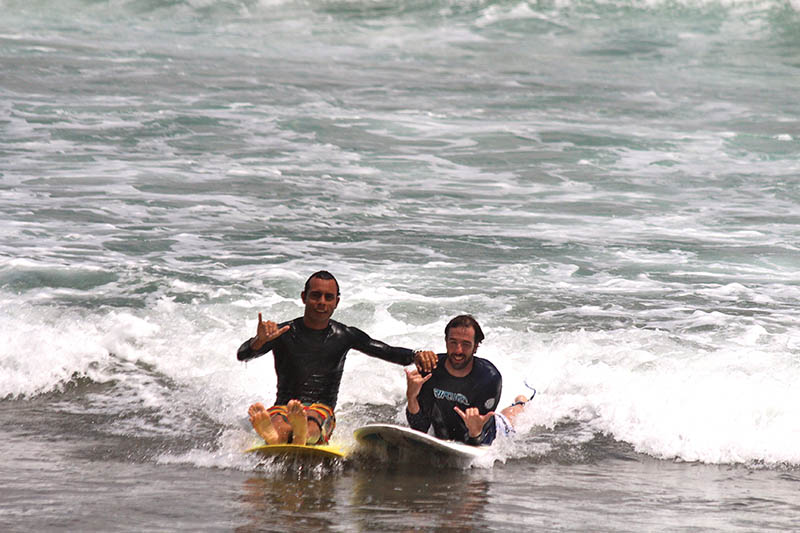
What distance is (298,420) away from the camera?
20.0 ft

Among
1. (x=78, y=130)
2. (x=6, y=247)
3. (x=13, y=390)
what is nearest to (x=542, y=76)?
(x=78, y=130)

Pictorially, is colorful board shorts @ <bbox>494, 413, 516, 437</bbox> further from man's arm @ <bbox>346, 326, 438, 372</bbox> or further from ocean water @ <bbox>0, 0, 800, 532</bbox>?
man's arm @ <bbox>346, 326, 438, 372</bbox>

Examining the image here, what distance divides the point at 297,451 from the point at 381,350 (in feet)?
3.11

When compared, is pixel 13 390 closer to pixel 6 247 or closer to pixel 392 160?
pixel 6 247

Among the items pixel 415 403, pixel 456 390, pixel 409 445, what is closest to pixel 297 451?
pixel 409 445

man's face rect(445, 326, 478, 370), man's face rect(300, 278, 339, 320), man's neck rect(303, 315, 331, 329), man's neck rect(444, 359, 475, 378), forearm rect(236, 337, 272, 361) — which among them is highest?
man's face rect(300, 278, 339, 320)

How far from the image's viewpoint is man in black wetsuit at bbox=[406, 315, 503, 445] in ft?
20.7

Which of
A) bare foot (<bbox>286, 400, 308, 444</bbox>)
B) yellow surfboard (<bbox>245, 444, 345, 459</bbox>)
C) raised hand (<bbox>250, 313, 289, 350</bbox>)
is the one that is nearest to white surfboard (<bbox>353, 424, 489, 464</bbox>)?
yellow surfboard (<bbox>245, 444, 345, 459</bbox>)

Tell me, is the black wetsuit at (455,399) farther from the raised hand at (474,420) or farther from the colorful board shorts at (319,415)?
the colorful board shorts at (319,415)

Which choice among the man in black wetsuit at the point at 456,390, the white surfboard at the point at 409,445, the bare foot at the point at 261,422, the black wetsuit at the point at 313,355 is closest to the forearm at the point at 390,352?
the black wetsuit at the point at 313,355

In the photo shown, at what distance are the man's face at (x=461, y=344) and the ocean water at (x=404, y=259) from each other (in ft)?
2.14

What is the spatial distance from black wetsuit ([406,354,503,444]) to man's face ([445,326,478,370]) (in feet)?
0.44

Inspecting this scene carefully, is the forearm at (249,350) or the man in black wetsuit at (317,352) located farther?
the man in black wetsuit at (317,352)

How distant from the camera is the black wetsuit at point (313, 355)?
6652mm
